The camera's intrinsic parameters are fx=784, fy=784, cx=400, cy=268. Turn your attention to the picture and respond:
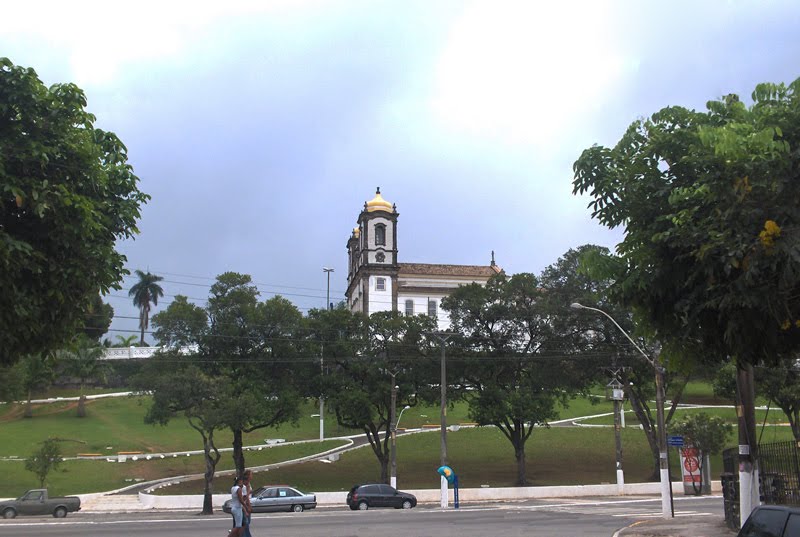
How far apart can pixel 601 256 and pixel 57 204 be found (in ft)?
28.3

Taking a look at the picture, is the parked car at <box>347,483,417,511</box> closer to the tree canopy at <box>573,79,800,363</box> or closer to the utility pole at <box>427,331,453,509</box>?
the utility pole at <box>427,331,453,509</box>

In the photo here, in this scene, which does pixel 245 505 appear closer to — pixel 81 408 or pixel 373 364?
pixel 373 364

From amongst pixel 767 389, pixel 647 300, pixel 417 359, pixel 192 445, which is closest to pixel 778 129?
pixel 647 300

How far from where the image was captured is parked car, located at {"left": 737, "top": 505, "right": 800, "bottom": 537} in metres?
9.30

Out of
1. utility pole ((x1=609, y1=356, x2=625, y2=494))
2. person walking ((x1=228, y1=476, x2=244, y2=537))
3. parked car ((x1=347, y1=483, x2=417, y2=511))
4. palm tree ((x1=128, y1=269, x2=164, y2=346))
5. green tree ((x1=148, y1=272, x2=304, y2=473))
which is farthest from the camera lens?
palm tree ((x1=128, y1=269, x2=164, y2=346))

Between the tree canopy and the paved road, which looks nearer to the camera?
the tree canopy

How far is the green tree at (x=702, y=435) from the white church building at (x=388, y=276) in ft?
140

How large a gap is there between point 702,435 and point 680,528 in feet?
77.7

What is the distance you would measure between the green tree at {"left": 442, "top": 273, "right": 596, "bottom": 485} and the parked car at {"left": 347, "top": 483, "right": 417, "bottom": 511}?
10.8 m

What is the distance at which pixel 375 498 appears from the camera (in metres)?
38.4

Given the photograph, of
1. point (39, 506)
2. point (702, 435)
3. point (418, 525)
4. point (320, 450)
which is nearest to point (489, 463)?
point (320, 450)

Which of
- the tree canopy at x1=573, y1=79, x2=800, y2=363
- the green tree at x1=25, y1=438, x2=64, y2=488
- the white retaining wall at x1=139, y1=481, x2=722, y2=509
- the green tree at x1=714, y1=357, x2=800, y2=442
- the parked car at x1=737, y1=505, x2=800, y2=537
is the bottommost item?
the white retaining wall at x1=139, y1=481, x2=722, y2=509

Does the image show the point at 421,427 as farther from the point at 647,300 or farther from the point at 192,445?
the point at 647,300

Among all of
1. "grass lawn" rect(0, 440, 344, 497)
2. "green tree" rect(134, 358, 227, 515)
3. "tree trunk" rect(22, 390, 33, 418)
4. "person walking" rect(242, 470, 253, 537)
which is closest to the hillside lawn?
"grass lawn" rect(0, 440, 344, 497)
